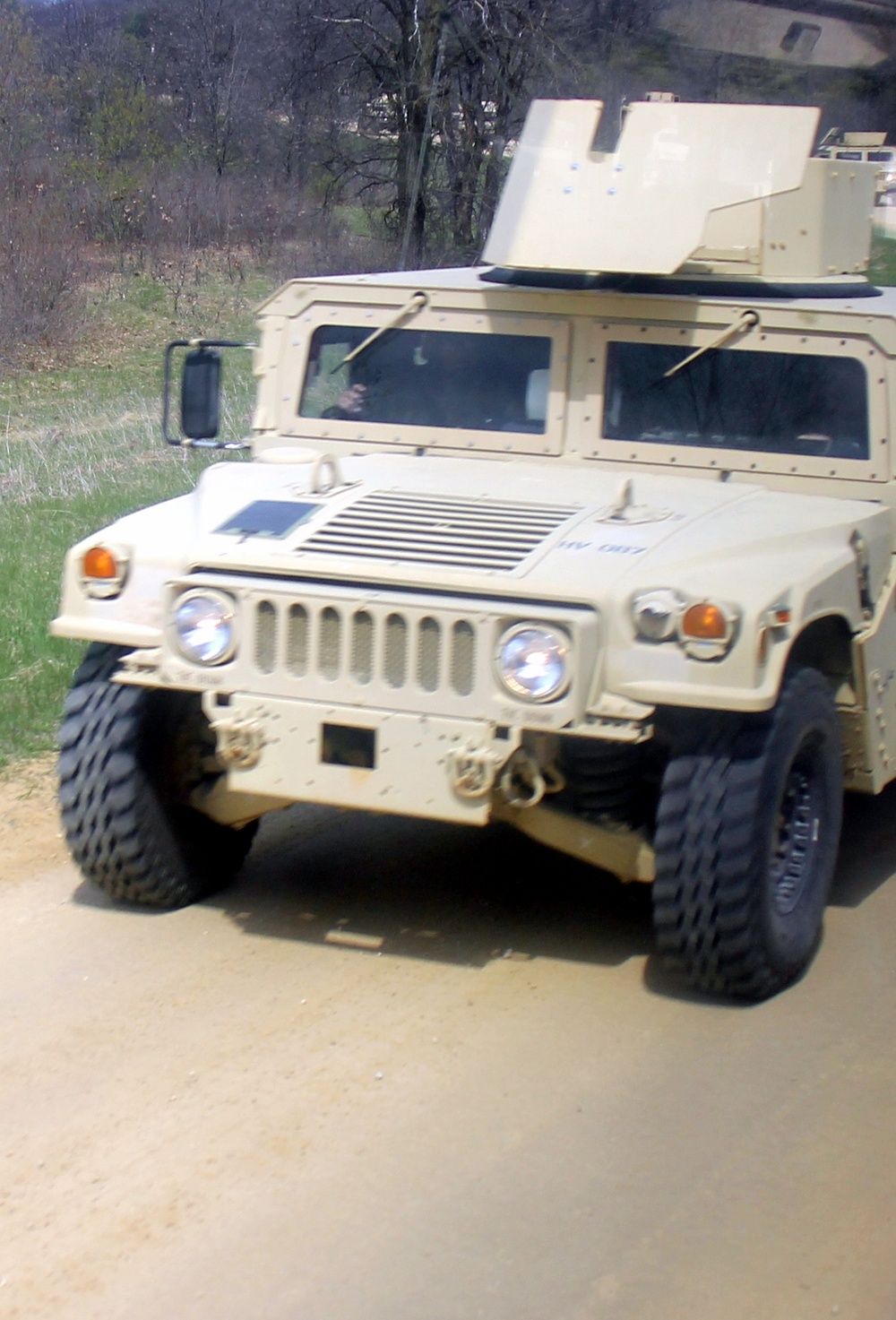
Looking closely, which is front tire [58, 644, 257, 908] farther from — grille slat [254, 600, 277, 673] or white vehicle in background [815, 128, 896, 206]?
white vehicle in background [815, 128, 896, 206]

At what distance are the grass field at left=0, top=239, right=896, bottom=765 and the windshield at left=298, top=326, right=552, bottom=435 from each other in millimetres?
1912

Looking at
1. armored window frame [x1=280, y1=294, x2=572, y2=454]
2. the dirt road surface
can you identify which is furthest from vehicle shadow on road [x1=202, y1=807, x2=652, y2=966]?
armored window frame [x1=280, y1=294, x2=572, y2=454]

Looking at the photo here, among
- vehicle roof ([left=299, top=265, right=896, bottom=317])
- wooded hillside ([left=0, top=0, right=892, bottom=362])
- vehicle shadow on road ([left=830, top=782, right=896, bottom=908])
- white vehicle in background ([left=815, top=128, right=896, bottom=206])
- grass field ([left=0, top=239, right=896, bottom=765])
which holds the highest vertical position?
wooded hillside ([left=0, top=0, right=892, bottom=362])

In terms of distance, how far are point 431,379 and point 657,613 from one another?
5.43 feet

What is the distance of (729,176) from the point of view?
205 inches

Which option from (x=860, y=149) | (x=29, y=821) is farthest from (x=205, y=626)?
(x=860, y=149)

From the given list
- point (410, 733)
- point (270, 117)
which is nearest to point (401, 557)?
point (410, 733)

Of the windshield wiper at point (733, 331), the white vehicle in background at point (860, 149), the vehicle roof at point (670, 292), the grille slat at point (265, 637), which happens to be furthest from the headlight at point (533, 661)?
the white vehicle in background at point (860, 149)

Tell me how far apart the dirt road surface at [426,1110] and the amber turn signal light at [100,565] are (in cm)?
99

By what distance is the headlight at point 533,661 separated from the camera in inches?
150

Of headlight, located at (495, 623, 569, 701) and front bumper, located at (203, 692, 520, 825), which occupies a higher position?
headlight, located at (495, 623, 569, 701)

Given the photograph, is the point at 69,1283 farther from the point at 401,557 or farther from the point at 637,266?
the point at 637,266

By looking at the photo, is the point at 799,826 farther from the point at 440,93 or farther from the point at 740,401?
the point at 440,93

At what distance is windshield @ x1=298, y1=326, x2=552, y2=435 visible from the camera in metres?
5.08
